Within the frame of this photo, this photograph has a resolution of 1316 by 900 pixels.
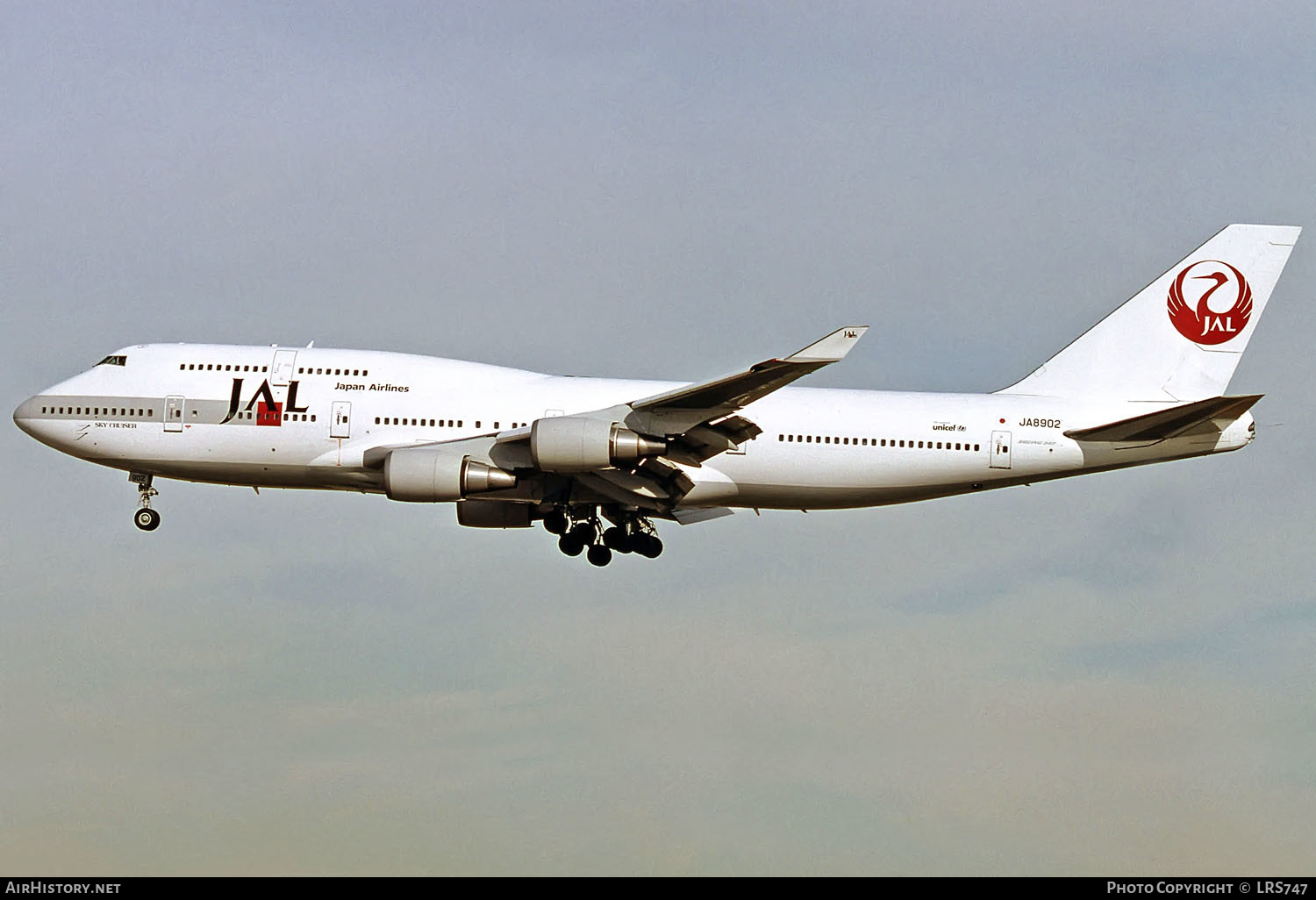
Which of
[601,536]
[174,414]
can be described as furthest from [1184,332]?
[174,414]

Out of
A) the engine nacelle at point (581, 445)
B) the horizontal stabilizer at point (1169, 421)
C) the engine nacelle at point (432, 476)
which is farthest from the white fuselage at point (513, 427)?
the engine nacelle at point (581, 445)

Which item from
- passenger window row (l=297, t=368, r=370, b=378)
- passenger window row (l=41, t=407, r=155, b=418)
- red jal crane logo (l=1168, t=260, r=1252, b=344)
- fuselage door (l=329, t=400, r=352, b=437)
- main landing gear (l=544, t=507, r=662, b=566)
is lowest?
main landing gear (l=544, t=507, r=662, b=566)

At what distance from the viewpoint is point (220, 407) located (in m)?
37.1

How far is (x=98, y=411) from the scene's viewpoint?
124ft

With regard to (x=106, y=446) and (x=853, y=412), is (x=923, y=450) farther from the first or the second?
(x=106, y=446)

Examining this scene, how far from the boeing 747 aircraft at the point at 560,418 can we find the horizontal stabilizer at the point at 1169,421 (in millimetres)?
50

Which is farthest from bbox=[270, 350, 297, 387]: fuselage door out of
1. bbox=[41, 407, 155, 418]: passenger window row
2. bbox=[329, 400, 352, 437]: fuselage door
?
bbox=[41, 407, 155, 418]: passenger window row

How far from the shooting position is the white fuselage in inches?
1449

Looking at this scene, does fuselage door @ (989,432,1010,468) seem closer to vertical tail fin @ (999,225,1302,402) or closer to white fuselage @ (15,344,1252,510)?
white fuselage @ (15,344,1252,510)

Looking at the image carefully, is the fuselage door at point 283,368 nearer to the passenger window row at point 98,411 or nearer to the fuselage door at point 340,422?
the fuselage door at point 340,422

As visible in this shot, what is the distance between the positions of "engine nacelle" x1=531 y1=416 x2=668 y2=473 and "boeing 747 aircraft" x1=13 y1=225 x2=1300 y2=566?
45 cm

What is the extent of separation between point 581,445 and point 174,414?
9.69 meters

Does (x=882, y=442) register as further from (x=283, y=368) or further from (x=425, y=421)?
(x=283, y=368)
